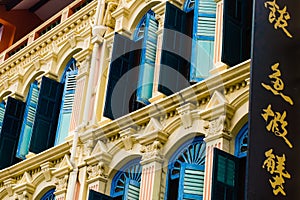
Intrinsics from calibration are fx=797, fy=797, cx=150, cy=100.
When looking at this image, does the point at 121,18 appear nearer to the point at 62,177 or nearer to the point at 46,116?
the point at 46,116

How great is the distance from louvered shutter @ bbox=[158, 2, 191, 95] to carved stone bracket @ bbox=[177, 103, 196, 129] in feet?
1.90

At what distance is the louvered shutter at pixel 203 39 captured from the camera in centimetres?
1264

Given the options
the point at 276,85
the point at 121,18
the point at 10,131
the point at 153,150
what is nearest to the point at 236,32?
the point at 153,150

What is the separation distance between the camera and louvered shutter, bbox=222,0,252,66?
12.0 metres

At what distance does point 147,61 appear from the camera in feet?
45.4

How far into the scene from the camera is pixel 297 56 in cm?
892

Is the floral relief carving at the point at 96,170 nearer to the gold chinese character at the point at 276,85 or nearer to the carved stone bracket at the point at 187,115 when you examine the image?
the carved stone bracket at the point at 187,115

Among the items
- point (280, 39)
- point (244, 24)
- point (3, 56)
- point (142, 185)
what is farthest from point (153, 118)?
point (3, 56)

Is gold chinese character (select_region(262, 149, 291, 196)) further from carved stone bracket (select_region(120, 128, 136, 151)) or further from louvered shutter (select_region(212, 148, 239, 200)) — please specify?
carved stone bracket (select_region(120, 128, 136, 151))

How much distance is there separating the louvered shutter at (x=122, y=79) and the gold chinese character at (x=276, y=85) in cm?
536

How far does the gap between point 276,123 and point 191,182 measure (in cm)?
335

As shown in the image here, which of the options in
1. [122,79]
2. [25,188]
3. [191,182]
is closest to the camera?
[191,182]

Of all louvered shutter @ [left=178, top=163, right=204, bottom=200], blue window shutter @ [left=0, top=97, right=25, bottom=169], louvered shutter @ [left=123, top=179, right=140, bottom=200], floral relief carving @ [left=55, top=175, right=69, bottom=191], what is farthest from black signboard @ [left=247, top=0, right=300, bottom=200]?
blue window shutter @ [left=0, top=97, right=25, bottom=169]

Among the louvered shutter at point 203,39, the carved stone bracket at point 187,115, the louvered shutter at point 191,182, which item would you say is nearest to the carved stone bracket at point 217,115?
the carved stone bracket at point 187,115
